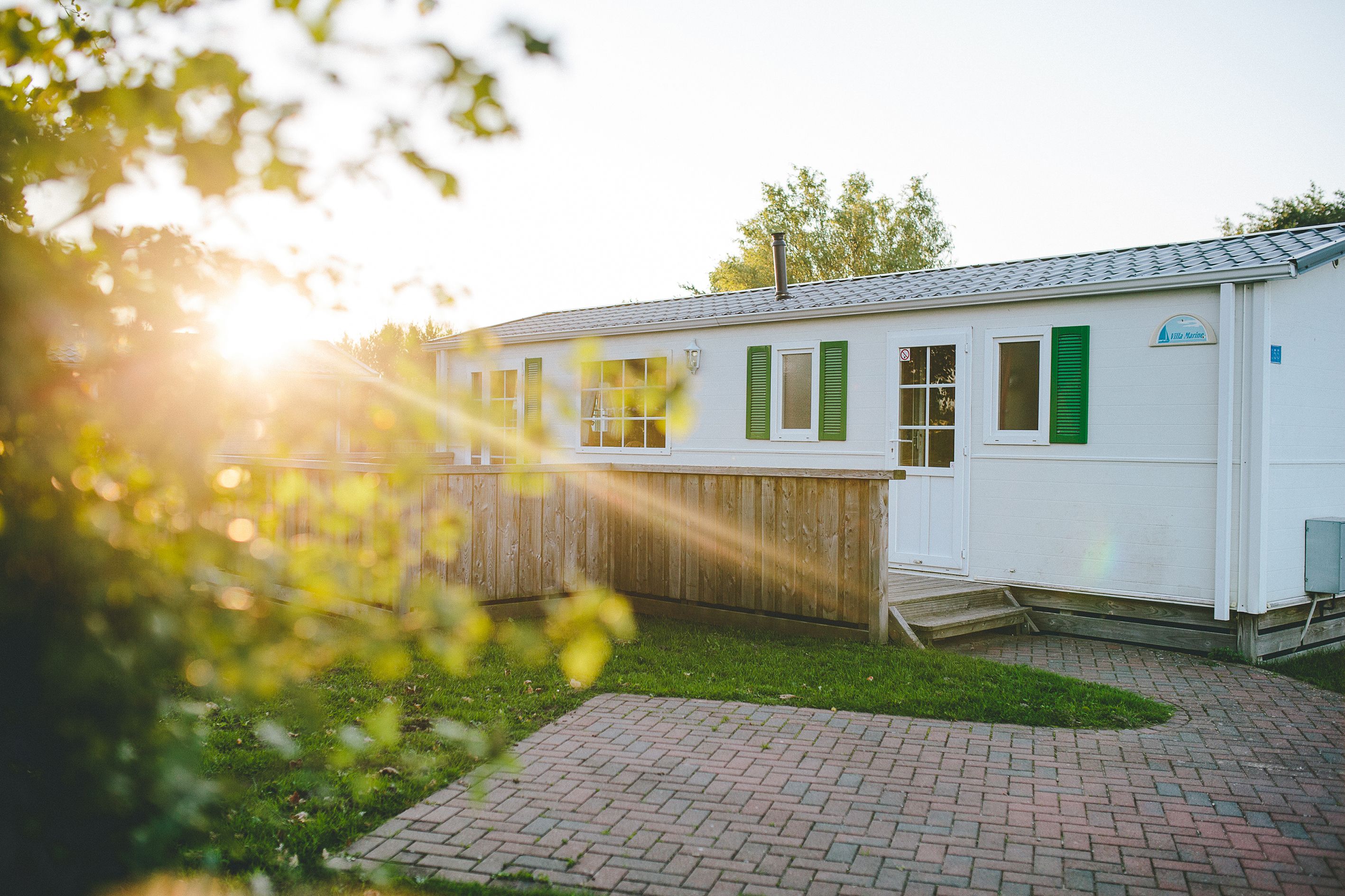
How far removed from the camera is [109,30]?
156 cm

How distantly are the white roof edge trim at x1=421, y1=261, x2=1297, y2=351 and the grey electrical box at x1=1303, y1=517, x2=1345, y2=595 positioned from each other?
225 cm

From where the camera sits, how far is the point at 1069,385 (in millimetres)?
8773

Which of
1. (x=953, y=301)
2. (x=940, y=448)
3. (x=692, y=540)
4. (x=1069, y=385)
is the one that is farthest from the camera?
(x=940, y=448)

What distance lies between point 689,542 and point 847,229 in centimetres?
3689

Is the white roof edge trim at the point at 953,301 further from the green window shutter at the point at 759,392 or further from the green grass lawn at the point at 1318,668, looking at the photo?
the green grass lawn at the point at 1318,668

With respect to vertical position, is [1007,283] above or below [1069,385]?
above

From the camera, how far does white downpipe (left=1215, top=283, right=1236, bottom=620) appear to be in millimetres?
7879

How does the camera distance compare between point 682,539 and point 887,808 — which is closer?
point 887,808

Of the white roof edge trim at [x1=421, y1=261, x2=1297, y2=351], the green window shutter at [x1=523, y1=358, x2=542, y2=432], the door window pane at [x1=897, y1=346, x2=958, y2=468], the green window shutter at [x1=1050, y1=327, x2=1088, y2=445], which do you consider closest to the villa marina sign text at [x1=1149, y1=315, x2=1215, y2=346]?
the white roof edge trim at [x1=421, y1=261, x2=1297, y2=351]

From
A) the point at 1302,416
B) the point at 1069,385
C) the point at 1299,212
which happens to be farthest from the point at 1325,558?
the point at 1299,212

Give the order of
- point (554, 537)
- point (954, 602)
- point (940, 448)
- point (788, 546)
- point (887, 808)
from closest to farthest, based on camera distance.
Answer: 1. point (887, 808)
2. point (788, 546)
3. point (554, 537)
4. point (954, 602)
5. point (940, 448)

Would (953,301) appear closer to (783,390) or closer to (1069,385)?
(1069,385)

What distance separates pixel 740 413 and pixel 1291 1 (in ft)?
21.2

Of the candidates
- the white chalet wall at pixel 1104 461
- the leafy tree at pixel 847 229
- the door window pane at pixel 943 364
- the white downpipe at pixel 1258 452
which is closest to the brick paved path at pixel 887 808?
the white downpipe at pixel 1258 452
